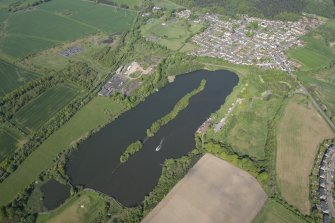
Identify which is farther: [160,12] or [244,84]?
[160,12]

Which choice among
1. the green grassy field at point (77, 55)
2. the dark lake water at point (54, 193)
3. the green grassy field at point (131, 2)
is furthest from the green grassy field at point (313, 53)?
the dark lake water at point (54, 193)

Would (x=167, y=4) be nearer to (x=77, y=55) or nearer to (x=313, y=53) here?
(x=77, y=55)

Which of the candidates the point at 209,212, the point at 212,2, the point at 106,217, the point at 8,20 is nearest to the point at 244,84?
the point at 209,212

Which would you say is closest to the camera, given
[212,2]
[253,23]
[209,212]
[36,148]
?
[209,212]

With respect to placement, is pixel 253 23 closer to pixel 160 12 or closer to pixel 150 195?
pixel 160 12

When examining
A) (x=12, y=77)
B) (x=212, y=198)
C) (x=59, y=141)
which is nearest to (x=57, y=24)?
(x=12, y=77)

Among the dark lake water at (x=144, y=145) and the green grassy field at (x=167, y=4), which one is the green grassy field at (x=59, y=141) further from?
the green grassy field at (x=167, y=4)

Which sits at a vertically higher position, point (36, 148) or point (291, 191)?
point (291, 191)
